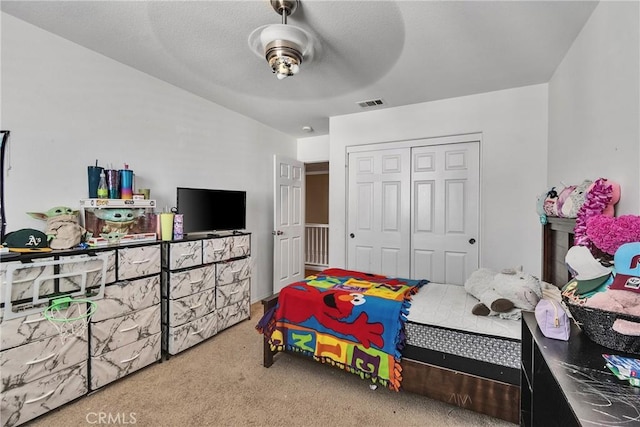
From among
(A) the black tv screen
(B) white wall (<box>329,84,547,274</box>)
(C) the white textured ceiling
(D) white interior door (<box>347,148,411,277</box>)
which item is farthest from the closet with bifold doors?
(A) the black tv screen

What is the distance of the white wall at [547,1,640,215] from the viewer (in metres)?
1.37

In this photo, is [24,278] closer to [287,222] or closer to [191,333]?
[191,333]

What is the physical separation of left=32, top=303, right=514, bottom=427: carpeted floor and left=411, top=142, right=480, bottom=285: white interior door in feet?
5.48

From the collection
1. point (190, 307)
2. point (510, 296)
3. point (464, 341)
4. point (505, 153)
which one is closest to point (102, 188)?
point (190, 307)

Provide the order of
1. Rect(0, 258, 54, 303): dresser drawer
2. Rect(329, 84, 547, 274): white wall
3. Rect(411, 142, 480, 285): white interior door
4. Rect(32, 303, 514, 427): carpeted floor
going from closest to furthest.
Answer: Rect(0, 258, 54, 303): dresser drawer, Rect(32, 303, 514, 427): carpeted floor, Rect(329, 84, 547, 274): white wall, Rect(411, 142, 480, 285): white interior door

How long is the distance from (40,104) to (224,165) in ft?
5.60

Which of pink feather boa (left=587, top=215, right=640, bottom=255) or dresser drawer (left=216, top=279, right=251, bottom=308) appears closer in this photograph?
pink feather boa (left=587, top=215, right=640, bottom=255)

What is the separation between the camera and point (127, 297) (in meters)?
2.13

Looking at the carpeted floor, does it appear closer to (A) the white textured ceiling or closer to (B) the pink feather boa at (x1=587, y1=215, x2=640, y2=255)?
(B) the pink feather boa at (x1=587, y1=215, x2=640, y2=255)

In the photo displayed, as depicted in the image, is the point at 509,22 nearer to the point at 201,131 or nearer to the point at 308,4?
the point at 308,4

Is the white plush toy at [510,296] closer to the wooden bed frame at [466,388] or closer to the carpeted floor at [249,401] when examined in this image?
the wooden bed frame at [466,388]

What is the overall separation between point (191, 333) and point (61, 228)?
4.37 ft

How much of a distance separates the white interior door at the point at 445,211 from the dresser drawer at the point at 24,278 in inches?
129

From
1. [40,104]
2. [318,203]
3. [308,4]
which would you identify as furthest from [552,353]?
[318,203]
